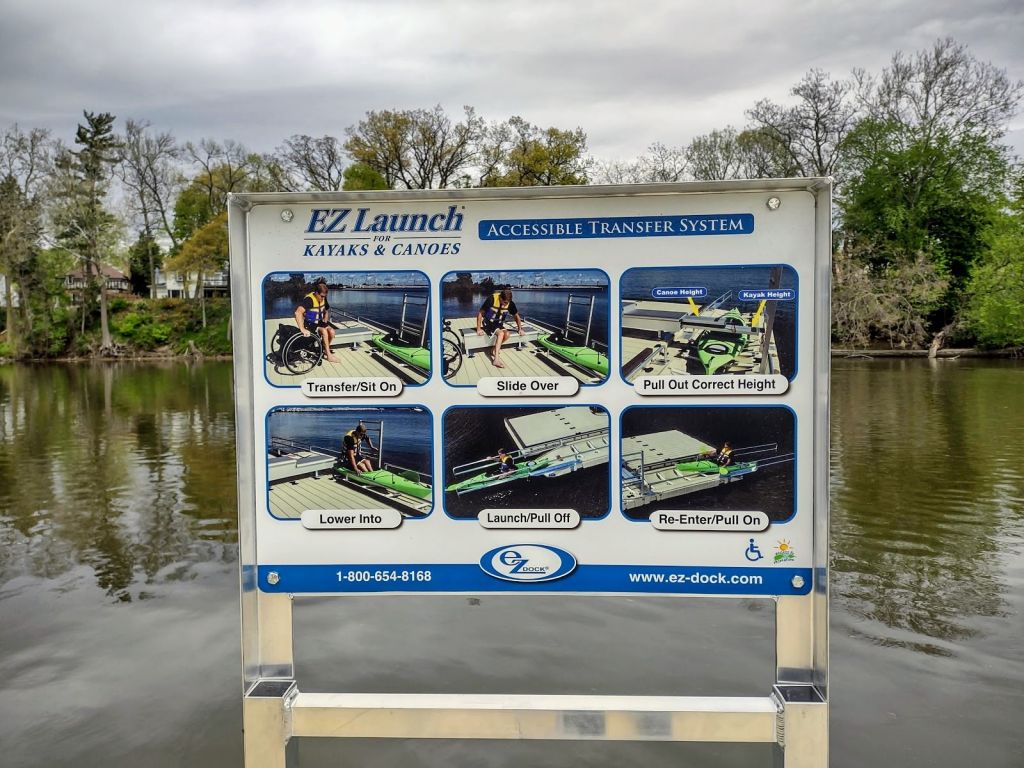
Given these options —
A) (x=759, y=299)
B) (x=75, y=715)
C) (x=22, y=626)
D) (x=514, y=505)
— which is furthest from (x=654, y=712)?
(x=22, y=626)

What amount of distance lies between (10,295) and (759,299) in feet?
208

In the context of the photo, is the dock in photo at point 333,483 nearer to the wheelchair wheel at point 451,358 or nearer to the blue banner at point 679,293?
the wheelchair wheel at point 451,358

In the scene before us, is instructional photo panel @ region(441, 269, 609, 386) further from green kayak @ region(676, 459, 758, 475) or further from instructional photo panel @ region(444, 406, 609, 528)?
green kayak @ region(676, 459, 758, 475)

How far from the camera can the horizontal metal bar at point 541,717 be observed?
9.49 feet

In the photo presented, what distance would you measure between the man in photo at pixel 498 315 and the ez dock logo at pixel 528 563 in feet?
2.16

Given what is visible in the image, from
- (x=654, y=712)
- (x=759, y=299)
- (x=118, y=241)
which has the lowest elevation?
(x=654, y=712)

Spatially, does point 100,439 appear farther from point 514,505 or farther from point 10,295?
point 10,295

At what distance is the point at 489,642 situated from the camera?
580 centimetres

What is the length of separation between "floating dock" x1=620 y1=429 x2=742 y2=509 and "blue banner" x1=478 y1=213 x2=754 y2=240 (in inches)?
26.8

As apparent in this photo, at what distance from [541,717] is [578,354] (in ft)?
4.06

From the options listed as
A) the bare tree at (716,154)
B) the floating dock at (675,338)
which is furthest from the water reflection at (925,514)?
the bare tree at (716,154)

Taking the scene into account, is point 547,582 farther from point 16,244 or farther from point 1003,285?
point 16,244

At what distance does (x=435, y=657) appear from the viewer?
5.54 meters

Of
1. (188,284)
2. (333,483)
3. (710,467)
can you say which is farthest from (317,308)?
(188,284)
